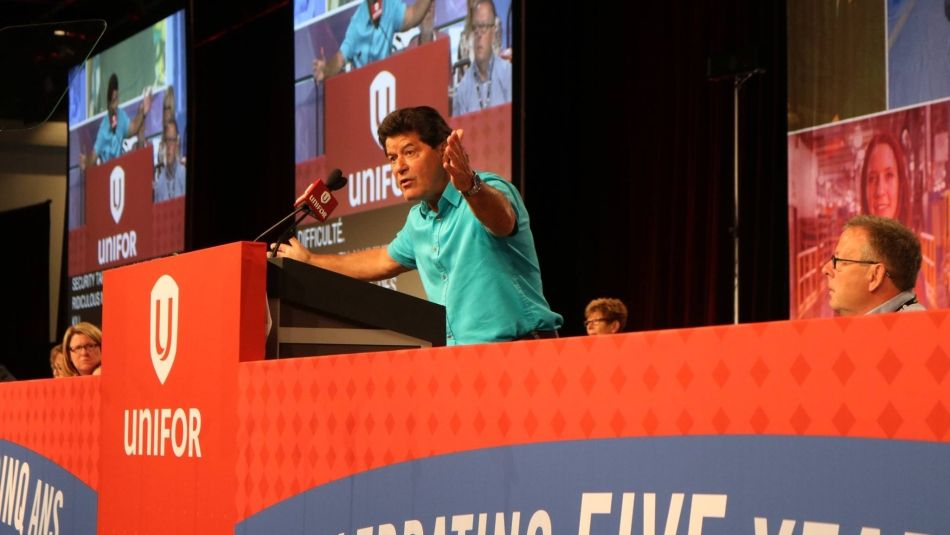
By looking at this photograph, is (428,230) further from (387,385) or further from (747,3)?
(747,3)

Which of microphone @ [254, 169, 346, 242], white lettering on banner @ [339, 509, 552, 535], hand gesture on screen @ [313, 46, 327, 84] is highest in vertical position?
hand gesture on screen @ [313, 46, 327, 84]

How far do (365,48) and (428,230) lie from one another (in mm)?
3388

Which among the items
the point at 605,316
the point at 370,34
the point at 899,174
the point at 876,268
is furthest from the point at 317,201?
the point at 370,34

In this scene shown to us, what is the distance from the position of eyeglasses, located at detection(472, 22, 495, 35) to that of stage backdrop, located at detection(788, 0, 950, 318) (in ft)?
4.46

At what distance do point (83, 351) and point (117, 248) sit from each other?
354cm

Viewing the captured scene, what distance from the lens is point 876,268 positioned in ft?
8.96

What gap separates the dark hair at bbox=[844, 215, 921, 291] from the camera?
2.72 meters

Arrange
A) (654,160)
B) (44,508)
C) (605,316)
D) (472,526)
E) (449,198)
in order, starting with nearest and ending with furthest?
(472,526)
(449,198)
(44,508)
(605,316)
(654,160)

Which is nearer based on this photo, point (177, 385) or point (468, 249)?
point (177, 385)

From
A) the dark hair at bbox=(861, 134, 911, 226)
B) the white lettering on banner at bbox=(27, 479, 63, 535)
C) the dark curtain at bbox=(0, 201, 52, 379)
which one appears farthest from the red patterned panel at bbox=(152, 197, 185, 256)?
the white lettering on banner at bbox=(27, 479, 63, 535)

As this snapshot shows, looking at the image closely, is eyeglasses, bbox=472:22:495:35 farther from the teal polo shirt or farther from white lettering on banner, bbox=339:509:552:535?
white lettering on banner, bbox=339:509:552:535

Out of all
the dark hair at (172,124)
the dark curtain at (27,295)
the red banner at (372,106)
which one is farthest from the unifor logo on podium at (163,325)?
the dark curtain at (27,295)

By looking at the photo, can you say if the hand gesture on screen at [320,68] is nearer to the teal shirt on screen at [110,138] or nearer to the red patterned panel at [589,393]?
the teal shirt on screen at [110,138]

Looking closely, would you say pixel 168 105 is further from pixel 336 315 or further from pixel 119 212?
pixel 336 315
